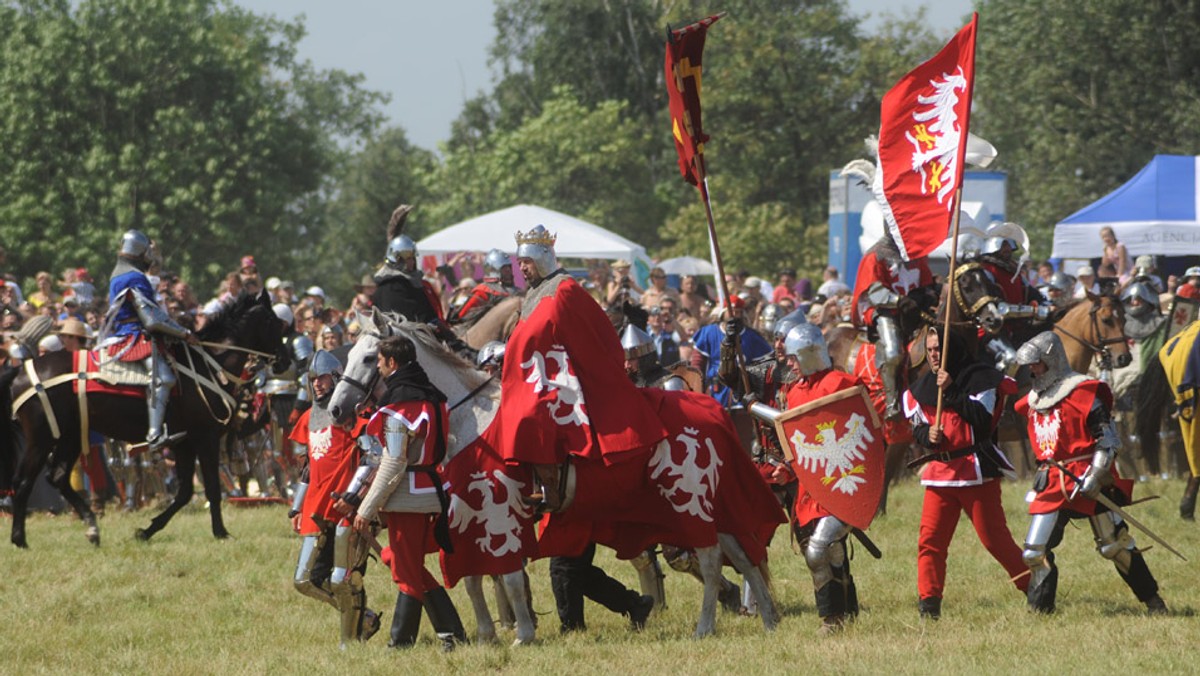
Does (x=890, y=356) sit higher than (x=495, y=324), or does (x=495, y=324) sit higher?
(x=495, y=324)

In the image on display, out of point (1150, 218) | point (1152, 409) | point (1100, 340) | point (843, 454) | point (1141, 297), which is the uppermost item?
point (1150, 218)

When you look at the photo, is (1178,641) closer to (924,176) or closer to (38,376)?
(924,176)

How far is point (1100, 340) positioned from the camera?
1431cm

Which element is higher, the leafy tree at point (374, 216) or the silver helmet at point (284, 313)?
the leafy tree at point (374, 216)

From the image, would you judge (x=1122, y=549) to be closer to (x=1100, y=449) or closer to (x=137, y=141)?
(x=1100, y=449)

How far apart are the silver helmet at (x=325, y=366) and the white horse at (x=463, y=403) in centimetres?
40

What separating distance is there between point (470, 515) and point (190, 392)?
6294mm

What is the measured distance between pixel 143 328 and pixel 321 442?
5.28m

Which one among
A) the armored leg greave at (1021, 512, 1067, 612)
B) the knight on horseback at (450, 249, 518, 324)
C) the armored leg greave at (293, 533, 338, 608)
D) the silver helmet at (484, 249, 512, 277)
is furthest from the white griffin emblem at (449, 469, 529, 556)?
the silver helmet at (484, 249, 512, 277)

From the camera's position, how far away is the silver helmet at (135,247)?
13266 millimetres

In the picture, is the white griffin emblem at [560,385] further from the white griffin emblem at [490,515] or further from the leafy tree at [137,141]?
the leafy tree at [137,141]

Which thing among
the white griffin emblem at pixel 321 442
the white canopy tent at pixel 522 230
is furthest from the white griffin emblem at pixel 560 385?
the white canopy tent at pixel 522 230

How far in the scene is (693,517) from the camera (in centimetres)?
849

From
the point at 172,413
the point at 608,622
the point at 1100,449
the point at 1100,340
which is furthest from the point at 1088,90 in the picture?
the point at 608,622
